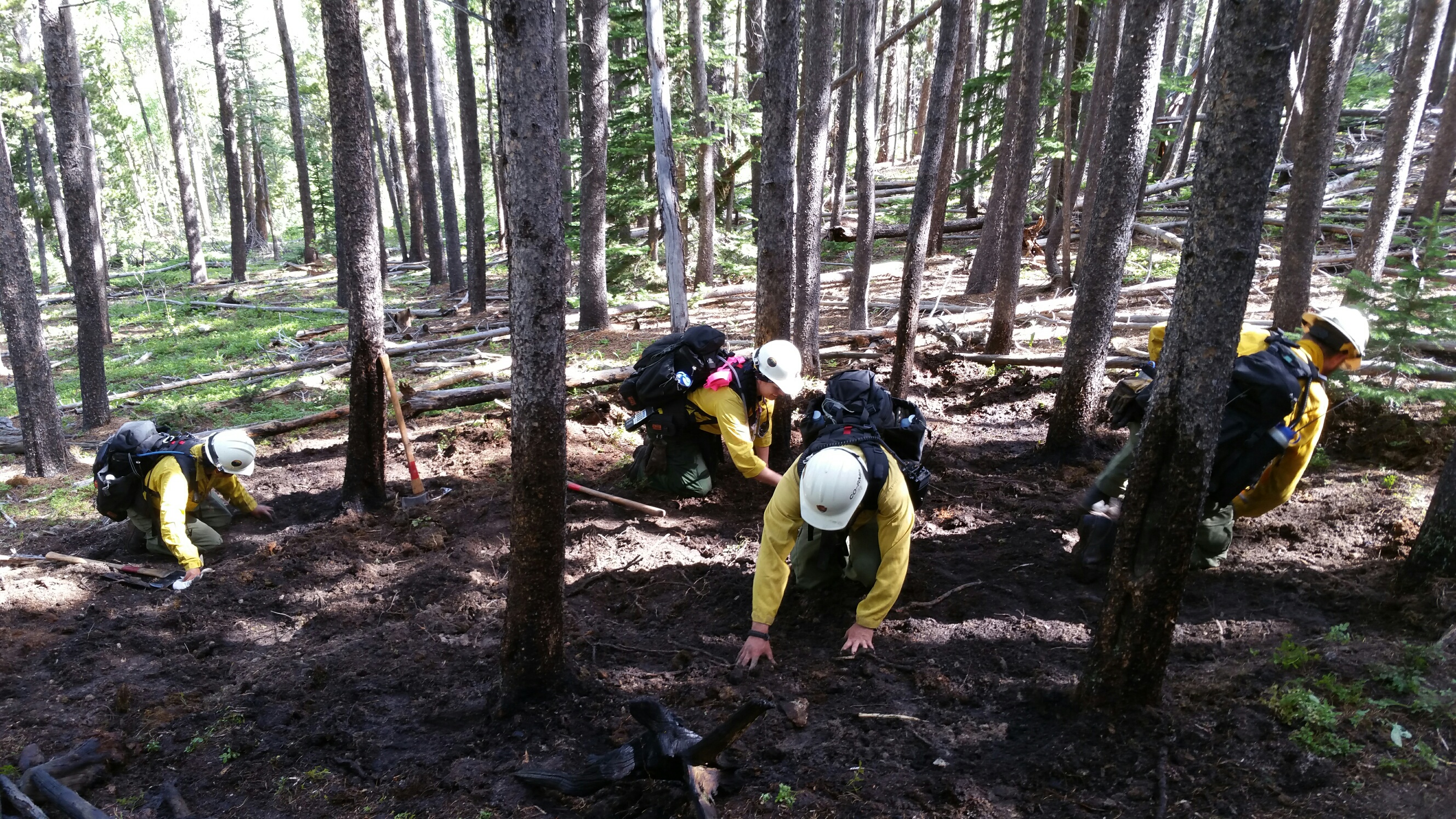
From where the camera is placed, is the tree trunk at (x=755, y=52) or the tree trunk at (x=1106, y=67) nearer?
the tree trunk at (x=1106, y=67)

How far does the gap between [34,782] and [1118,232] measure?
7.71 metres

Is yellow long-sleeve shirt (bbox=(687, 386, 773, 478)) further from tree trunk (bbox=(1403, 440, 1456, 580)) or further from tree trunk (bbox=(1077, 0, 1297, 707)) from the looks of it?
tree trunk (bbox=(1403, 440, 1456, 580))

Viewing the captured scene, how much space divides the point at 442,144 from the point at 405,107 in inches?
110

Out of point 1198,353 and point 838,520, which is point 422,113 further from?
point 1198,353

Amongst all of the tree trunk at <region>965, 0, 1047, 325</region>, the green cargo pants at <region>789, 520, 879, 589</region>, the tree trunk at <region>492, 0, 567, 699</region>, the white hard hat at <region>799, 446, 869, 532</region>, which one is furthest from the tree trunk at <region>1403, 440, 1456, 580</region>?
the tree trunk at <region>965, 0, 1047, 325</region>

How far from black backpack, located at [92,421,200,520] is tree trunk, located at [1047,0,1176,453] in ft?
24.3

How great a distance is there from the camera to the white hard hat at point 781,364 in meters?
5.62

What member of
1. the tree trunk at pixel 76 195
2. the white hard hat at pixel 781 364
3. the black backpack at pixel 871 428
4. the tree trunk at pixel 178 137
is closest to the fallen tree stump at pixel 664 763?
the black backpack at pixel 871 428

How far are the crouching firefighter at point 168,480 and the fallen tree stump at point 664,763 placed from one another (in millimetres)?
4027

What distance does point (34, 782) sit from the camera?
353 centimetres

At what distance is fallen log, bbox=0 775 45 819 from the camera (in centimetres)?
→ 330

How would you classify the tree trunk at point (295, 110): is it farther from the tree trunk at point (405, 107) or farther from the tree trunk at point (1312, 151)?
the tree trunk at point (1312, 151)

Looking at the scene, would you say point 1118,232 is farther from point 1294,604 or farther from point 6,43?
point 6,43

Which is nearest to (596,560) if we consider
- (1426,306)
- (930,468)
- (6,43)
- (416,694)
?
(416,694)
